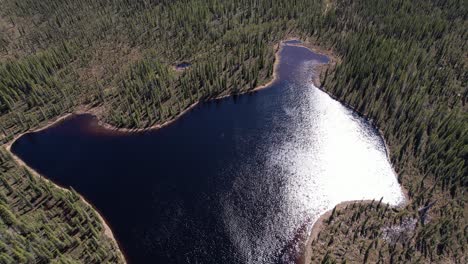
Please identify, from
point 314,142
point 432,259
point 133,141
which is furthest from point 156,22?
point 432,259

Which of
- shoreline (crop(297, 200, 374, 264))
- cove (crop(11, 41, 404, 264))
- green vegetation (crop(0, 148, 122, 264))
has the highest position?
green vegetation (crop(0, 148, 122, 264))

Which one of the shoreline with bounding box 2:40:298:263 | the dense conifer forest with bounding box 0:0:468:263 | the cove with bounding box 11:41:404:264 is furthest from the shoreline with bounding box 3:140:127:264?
the dense conifer forest with bounding box 0:0:468:263

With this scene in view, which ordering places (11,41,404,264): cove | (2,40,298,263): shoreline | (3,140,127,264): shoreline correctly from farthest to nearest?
(2,40,298,263): shoreline → (11,41,404,264): cove → (3,140,127,264): shoreline

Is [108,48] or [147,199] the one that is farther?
[108,48]

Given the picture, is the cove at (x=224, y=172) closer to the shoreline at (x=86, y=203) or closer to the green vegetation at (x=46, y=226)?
the shoreline at (x=86, y=203)

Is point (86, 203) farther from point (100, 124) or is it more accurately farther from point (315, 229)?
point (315, 229)

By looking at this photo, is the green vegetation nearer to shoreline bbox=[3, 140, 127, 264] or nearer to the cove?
shoreline bbox=[3, 140, 127, 264]

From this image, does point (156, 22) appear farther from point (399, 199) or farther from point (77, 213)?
point (399, 199)
